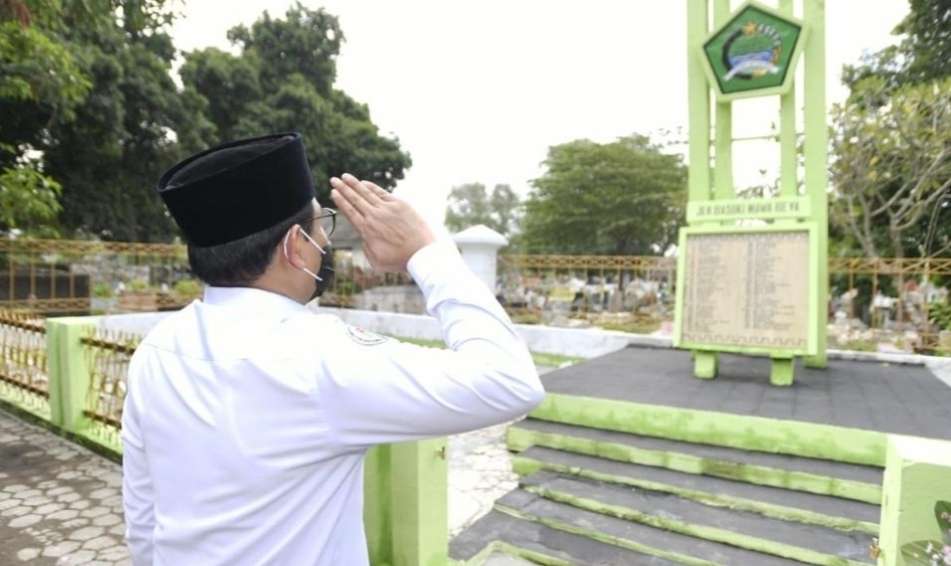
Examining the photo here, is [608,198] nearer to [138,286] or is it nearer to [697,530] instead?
[138,286]

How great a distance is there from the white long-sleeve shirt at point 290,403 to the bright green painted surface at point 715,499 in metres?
3.06

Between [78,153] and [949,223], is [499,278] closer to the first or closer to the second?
[949,223]

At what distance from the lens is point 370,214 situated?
104 cm

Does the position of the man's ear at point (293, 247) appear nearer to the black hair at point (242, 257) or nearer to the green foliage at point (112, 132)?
the black hair at point (242, 257)

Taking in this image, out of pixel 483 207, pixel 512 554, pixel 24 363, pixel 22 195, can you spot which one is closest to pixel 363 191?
pixel 512 554

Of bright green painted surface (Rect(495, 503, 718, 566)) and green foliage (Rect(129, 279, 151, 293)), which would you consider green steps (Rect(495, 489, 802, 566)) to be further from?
green foliage (Rect(129, 279, 151, 293))

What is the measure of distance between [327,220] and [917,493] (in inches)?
70.9

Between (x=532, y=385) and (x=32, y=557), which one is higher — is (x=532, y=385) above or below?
above

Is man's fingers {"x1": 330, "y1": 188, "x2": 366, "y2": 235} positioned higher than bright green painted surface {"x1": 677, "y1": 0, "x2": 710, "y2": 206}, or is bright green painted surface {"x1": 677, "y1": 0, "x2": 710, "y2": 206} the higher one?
bright green painted surface {"x1": 677, "y1": 0, "x2": 710, "y2": 206}

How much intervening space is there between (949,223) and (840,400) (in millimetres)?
10244

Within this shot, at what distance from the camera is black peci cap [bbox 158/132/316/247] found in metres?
1.03

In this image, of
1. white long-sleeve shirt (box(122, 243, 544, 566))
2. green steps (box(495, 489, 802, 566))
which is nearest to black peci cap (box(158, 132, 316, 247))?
white long-sleeve shirt (box(122, 243, 544, 566))

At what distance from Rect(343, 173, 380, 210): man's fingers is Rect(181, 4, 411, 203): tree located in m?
18.2

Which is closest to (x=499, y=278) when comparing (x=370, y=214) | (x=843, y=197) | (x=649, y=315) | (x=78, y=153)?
(x=649, y=315)
